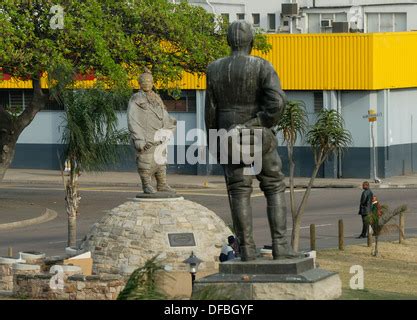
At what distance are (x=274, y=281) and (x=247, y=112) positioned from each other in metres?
1.84

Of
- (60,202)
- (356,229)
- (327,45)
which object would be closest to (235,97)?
(356,229)

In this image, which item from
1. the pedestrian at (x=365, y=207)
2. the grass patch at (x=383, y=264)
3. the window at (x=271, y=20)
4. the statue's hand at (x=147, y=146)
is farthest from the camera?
the window at (x=271, y=20)

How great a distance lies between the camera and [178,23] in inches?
1598

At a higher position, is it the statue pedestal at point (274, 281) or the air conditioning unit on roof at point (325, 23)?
the air conditioning unit on roof at point (325, 23)

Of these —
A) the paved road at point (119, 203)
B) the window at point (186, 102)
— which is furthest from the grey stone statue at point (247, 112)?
the window at point (186, 102)

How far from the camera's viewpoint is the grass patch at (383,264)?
80.9ft

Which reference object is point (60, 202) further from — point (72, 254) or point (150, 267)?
point (150, 267)

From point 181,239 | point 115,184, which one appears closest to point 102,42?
point 115,184

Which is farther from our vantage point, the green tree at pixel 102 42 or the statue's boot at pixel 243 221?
the green tree at pixel 102 42

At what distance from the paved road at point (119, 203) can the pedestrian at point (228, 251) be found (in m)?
8.03

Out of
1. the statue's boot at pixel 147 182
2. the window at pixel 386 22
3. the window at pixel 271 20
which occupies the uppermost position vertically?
the window at pixel 271 20

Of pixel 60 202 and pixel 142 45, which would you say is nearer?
pixel 142 45

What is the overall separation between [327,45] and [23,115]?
13.9m

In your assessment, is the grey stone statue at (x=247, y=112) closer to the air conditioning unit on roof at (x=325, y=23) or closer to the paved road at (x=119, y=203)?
the paved road at (x=119, y=203)
